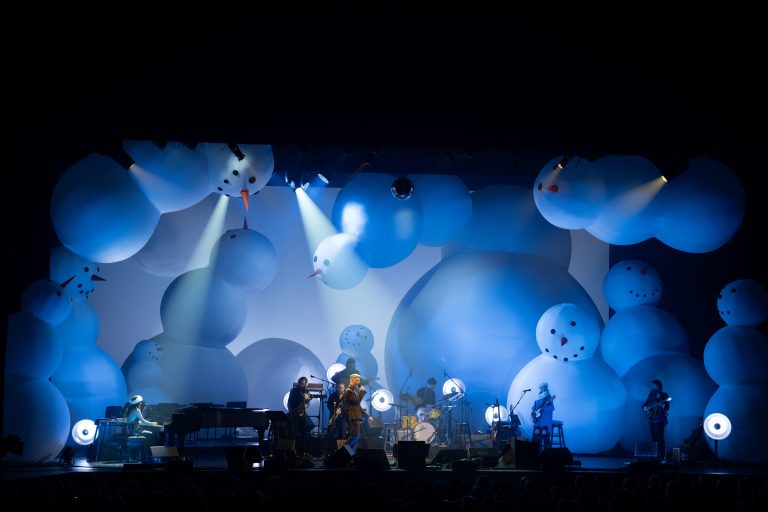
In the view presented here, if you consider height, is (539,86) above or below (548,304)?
above

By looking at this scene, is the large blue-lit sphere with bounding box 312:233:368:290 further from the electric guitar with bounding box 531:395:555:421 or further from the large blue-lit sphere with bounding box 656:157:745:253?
the large blue-lit sphere with bounding box 656:157:745:253

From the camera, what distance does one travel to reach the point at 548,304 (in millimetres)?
13406

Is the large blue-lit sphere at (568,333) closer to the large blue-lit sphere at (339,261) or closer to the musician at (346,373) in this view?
→ the musician at (346,373)

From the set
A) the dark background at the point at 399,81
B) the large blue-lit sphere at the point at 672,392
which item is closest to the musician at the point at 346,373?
the large blue-lit sphere at the point at 672,392

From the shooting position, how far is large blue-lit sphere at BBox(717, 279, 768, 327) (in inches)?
460

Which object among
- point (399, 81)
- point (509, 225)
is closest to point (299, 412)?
point (509, 225)

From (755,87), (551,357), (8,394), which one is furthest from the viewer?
(551,357)

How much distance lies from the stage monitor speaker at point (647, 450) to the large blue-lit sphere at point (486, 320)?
2612 millimetres

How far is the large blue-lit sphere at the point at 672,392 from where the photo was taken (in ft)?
40.2

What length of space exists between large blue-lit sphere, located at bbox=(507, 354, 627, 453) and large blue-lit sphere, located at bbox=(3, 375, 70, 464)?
6.09 meters

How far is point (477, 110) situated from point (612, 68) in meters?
1.28

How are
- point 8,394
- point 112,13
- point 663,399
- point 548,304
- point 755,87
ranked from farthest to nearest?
point 548,304
point 663,399
point 8,394
point 755,87
point 112,13

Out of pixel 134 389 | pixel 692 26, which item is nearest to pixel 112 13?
pixel 692 26

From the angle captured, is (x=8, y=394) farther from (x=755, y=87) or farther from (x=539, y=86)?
(x=755, y=87)
